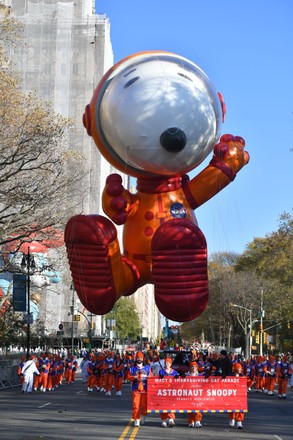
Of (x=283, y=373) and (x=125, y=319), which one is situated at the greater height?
(x=125, y=319)

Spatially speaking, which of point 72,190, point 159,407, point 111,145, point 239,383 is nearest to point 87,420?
point 159,407

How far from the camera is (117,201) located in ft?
45.8

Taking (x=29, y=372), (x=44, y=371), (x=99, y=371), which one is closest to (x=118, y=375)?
(x=99, y=371)

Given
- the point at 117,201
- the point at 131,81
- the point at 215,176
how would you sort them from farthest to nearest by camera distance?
the point at 215,176
the point at 117,201
the point at 131,81

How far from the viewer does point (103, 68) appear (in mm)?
67375

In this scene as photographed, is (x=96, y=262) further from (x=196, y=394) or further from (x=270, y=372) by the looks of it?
(x=270, y=372)

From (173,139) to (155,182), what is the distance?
136 centimetres

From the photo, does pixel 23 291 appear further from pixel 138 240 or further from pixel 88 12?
pixel 88 12

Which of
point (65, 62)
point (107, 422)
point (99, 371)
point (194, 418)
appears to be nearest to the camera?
point (194, 418)

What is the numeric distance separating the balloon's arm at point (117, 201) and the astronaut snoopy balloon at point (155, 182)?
0.02m

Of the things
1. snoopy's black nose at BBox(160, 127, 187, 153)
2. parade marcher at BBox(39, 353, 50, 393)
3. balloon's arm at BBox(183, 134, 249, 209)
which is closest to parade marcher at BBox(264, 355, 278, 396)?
parade marcher at BBox(39, 353, 50, 393)

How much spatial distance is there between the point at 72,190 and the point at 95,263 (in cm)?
1735

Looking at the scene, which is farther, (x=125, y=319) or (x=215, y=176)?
(x=125, y=319)

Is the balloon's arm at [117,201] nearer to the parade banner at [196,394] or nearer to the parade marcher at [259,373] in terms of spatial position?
the parade banner at [196,394]
